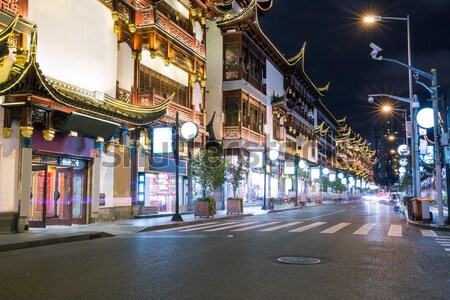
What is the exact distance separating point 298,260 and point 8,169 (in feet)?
40.0

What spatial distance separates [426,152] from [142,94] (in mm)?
17812

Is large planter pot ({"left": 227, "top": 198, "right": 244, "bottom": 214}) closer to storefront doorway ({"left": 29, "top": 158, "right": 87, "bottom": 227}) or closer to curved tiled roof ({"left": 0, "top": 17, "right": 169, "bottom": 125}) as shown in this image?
curved tiled roof ({"left": 0, "top": 17, "right": 169, "bottom": 125})

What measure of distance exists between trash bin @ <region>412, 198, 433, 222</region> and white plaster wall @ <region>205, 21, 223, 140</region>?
19368mm

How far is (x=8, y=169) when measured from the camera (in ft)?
57.1

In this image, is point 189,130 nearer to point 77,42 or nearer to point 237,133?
point 77,42

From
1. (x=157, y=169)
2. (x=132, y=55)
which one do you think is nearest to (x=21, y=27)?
(x=132, y=55)

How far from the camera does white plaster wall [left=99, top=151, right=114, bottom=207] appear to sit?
2316 cm

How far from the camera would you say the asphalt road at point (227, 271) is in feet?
23.7

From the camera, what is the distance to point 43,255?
38.9 ft

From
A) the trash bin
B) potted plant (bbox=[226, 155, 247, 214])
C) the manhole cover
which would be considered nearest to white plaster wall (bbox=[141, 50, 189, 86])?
potted plant (bbox=[226, 155, 247, 214])

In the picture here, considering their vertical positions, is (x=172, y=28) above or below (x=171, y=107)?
above

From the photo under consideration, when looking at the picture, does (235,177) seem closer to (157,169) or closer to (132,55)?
(157,169)

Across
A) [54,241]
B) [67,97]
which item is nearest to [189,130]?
[67,97]

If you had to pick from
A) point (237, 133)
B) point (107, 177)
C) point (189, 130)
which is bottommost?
point (107, 177)
